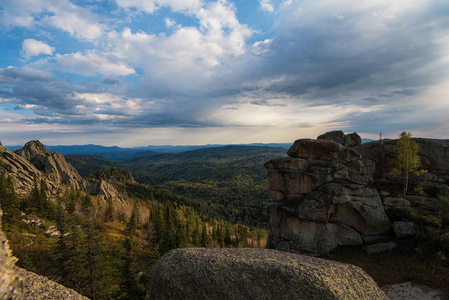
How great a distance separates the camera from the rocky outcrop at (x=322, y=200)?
77.7 feet

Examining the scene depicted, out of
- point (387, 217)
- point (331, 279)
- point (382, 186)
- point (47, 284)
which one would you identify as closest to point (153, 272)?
point (47, 284)

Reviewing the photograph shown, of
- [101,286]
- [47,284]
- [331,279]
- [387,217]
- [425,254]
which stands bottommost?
[101,286]

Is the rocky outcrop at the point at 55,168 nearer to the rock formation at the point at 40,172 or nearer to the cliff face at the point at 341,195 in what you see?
the rock formation at the point at 40,172

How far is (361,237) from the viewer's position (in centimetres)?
2325

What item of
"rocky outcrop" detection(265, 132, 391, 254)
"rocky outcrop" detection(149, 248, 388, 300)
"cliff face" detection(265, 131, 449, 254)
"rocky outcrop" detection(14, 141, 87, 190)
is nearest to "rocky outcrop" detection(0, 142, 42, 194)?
"rocky outcrop" detection(14, 141, 87, 190)

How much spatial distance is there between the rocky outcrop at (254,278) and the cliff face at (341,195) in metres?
15.6

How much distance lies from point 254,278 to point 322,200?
19.1m

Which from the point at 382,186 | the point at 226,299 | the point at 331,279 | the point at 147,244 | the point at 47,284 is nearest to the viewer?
the point at 47,284

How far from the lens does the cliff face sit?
23156 millimetres

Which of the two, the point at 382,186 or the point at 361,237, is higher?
the point at 382,186

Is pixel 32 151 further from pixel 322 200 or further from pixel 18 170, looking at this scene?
pixel 322 200

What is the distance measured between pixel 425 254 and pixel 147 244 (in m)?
56.8

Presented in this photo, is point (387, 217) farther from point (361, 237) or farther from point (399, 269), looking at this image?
point (399, 269)

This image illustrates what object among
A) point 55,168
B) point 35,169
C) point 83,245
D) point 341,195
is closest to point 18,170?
point 35,169
